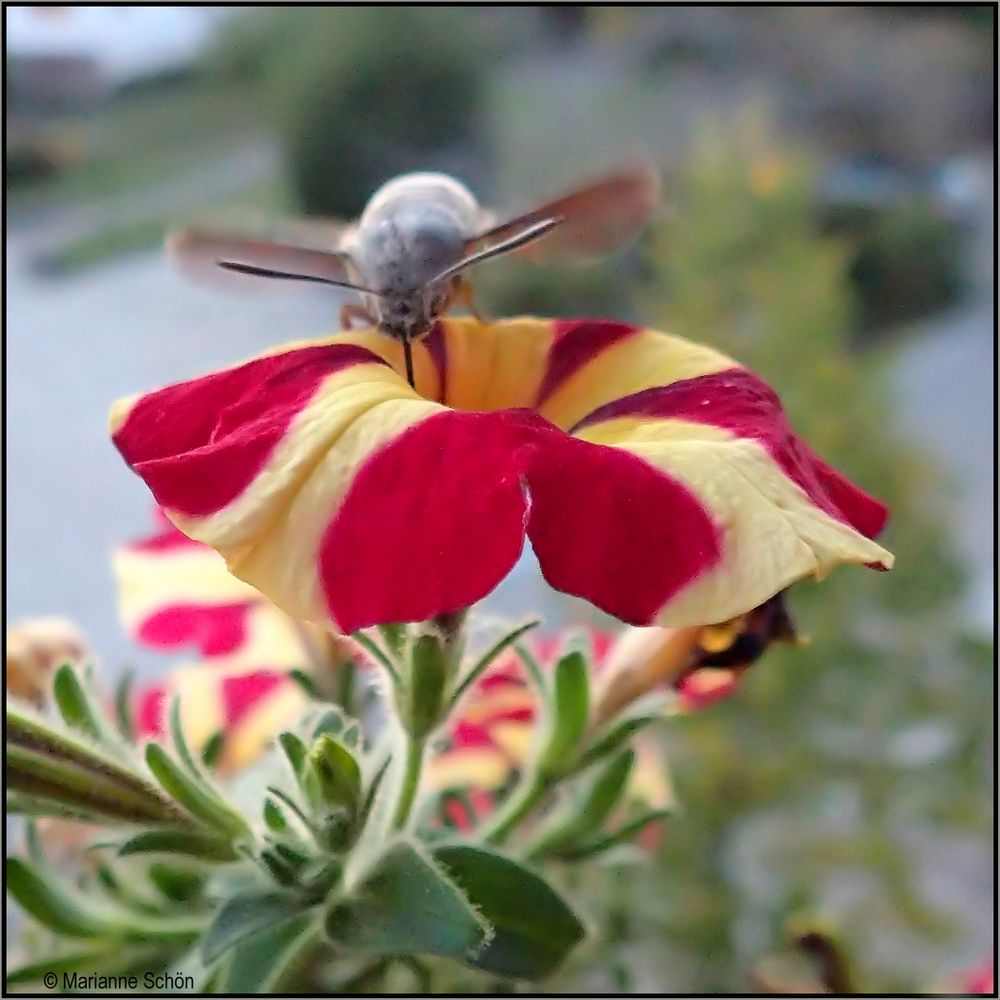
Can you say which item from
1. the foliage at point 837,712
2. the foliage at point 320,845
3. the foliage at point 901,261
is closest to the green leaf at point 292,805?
the foliage at point 320,845

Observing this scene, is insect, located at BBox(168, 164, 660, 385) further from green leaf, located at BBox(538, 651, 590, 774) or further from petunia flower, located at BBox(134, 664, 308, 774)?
petunia flower, located at BBox(134, 664, 308, 774)

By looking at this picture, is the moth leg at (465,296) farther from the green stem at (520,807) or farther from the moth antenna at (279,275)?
the green stem at (520,807)

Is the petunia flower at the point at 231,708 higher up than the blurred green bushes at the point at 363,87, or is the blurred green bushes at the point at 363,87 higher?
the blurred green bushes at the point at 363,87

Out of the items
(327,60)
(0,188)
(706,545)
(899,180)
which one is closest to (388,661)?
(706,545)

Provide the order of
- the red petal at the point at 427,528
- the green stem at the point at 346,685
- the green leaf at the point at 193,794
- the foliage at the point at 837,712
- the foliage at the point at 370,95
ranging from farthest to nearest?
the foliage at the point at 370,95
the foliage at the point at 837,712
the green stem at the point at 346,685
the green leaf at the point at 193,794
the red petal at the point at 427,528

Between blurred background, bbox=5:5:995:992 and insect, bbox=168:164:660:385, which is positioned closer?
insect, bbox=168:164:660:385

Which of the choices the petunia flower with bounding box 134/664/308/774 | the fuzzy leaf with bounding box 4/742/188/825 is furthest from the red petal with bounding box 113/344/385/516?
the petunia flower with bounding box 134/664/308/774

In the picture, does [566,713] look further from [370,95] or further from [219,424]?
[370,95]
